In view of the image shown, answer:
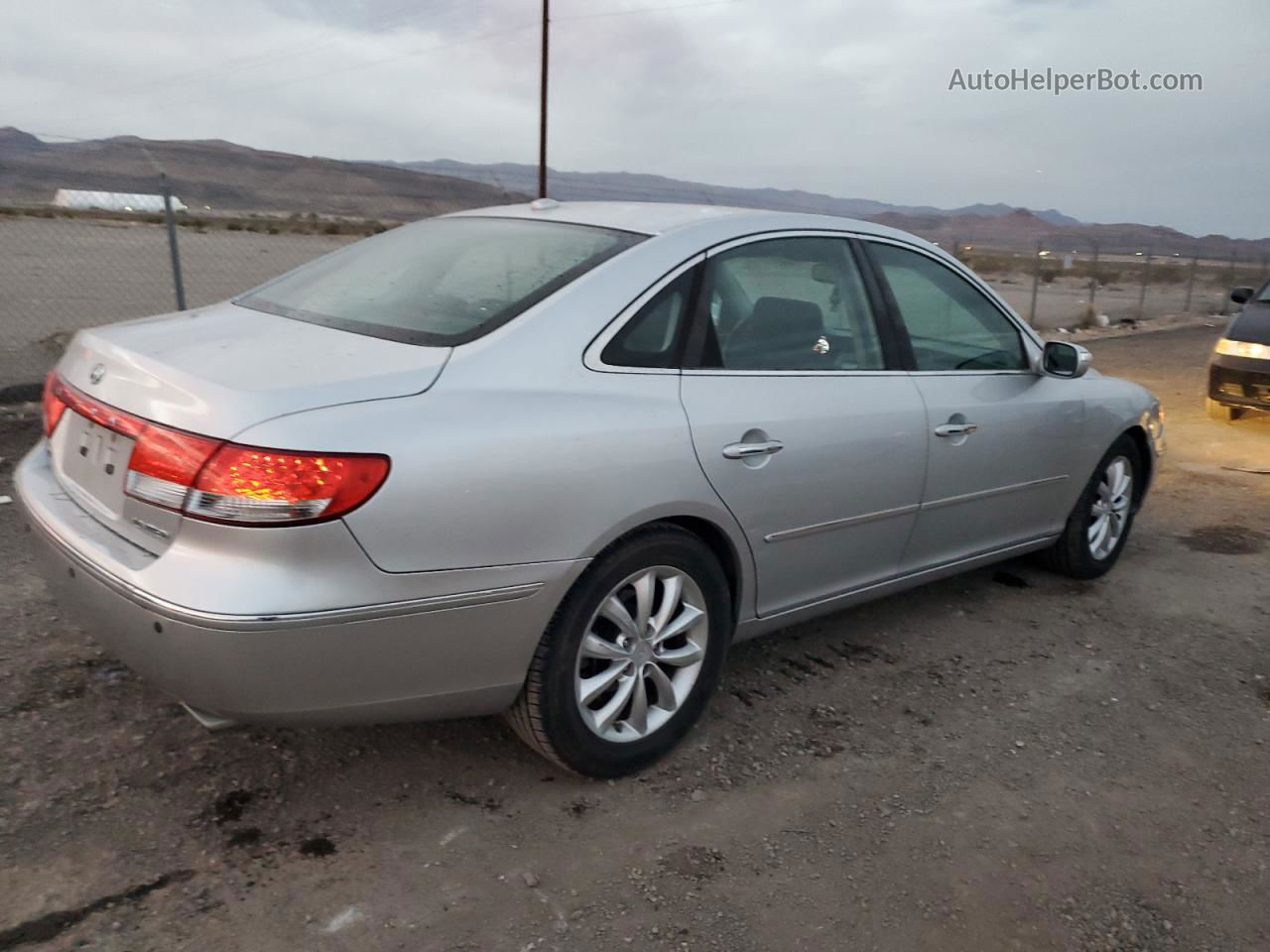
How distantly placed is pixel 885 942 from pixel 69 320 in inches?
478

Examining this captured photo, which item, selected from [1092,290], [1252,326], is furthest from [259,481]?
[1092,290]

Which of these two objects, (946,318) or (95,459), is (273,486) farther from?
(946,318)

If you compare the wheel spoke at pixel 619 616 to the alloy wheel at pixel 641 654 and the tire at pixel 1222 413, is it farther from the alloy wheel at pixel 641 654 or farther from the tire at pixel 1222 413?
the tire at pixel 1222 413

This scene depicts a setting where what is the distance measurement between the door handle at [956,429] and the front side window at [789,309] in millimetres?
321

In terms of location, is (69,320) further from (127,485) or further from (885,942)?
(885,942)

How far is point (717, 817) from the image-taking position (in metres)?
2.81

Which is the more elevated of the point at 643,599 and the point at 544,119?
the point at 544,119

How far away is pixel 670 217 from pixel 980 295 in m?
1.49

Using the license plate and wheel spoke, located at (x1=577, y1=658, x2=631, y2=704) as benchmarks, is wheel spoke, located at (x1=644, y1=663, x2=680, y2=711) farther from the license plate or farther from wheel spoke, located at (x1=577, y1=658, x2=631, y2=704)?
the license plate

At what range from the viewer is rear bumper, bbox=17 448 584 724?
2.26 metres

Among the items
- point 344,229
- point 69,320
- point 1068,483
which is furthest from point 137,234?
point 1068,483

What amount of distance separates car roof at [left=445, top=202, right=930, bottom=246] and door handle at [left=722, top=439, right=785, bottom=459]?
2.19ft

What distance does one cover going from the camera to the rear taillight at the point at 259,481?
7.31 ft

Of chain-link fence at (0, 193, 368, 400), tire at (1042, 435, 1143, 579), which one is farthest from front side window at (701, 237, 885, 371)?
chain-link fence at (0, 193, 368, 400)
